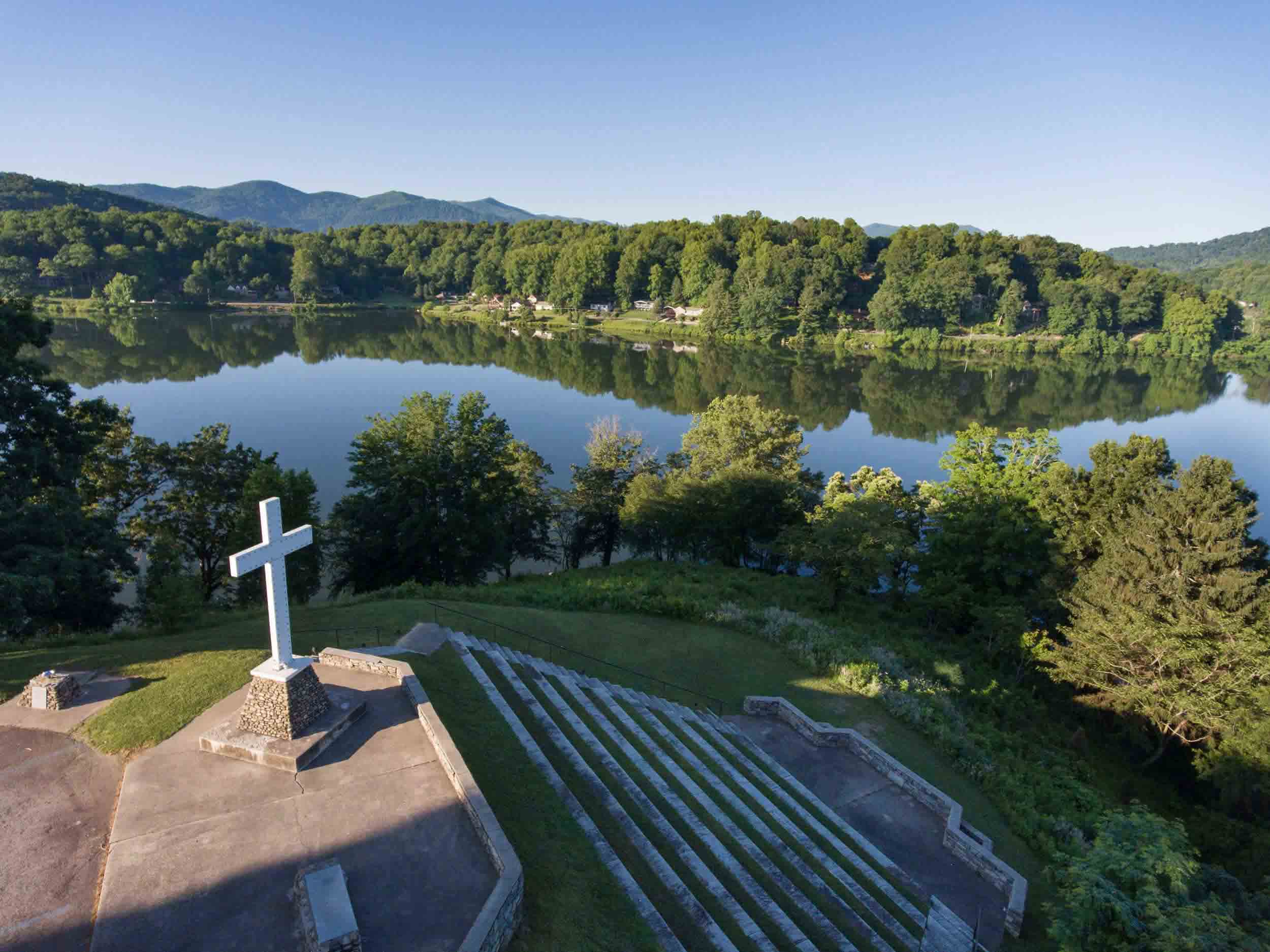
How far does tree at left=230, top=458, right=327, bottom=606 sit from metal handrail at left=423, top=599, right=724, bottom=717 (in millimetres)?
6548

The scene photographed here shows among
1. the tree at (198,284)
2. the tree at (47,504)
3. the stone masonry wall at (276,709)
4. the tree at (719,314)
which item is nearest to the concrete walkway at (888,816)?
the stone masonry wall at (276,709)

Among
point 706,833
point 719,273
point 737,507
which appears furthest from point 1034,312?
point 706,833

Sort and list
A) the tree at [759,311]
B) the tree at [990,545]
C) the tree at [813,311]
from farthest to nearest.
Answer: the tree at [813,311], the tree at [759,311], the tree at [990,545]

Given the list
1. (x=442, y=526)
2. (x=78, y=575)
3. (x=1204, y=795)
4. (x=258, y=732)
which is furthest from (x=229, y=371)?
(x=1204, y=795)

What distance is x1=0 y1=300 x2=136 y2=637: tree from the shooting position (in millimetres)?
16141

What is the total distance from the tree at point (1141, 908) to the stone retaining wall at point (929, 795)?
8.97ft

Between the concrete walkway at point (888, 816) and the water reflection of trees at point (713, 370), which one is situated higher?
the water reflection of trees at point (713, 370)

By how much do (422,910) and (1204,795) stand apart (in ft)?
Answer: 72.7

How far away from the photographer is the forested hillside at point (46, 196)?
152 meters

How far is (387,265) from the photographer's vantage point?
5536 inches

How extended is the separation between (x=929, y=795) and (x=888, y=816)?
1.04 meters

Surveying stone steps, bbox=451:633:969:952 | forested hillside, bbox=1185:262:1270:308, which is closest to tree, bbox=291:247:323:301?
stone steps, bbox=451:633:969:952

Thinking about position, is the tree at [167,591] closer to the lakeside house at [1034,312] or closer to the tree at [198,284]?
the tree at [198,284]

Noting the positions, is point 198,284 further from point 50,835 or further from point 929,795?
point 929,795
